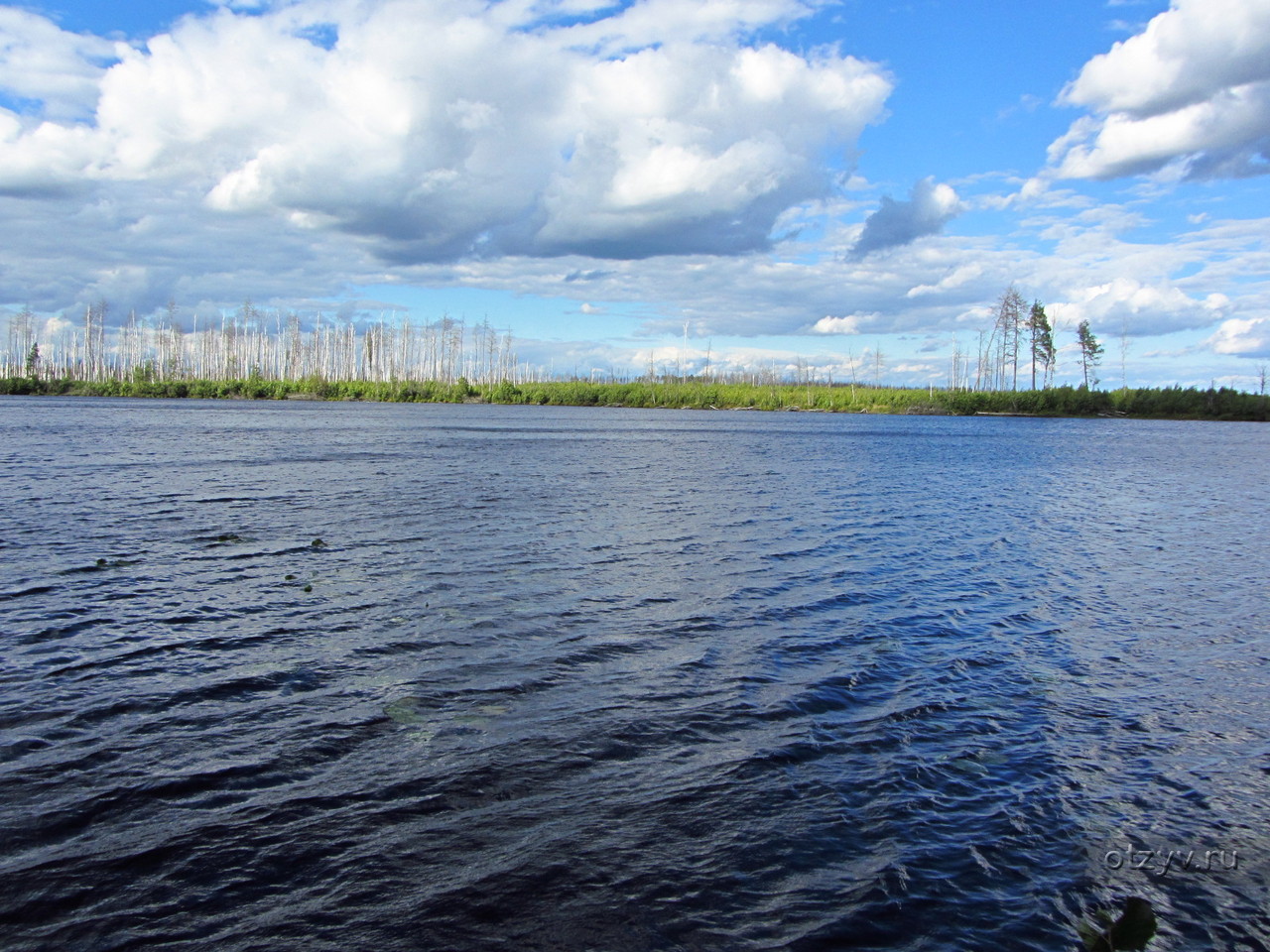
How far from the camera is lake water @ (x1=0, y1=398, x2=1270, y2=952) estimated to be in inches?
256

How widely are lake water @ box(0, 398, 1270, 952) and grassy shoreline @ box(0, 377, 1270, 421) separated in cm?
14921

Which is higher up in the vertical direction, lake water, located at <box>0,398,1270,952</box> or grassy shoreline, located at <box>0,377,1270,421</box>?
grassy shoreline, located at <box>0,377,1270,421</box>

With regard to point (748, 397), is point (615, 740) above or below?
below

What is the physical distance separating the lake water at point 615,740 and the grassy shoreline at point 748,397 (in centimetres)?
14921

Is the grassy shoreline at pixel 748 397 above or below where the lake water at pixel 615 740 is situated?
above

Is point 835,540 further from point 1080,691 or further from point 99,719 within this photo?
point 99,719

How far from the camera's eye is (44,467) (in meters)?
36.6

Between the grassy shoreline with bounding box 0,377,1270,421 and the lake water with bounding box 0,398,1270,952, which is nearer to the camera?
the lake water with bounding box 0,398,1270,952

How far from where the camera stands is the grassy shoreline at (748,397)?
151125 millimetres

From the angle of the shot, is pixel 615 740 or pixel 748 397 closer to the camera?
pixel 615 740

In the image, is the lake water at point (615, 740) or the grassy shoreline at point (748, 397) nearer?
the lake water at point (615, 740)

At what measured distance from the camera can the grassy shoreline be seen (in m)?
151

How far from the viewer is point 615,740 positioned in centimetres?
948

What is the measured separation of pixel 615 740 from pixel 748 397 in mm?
185216
